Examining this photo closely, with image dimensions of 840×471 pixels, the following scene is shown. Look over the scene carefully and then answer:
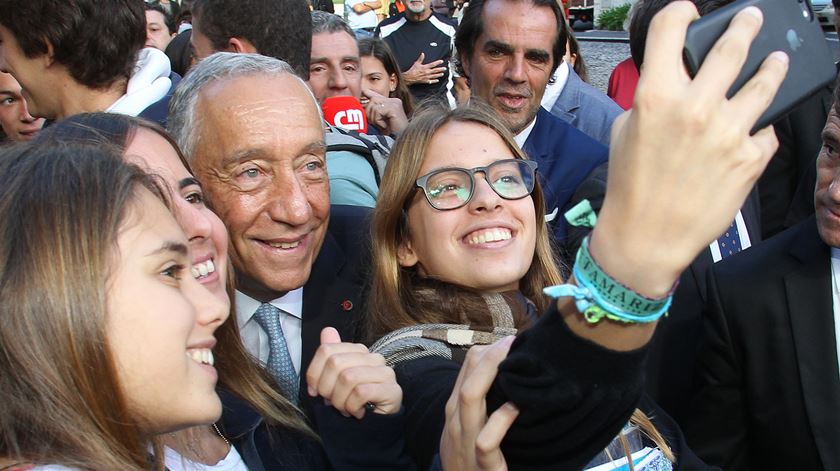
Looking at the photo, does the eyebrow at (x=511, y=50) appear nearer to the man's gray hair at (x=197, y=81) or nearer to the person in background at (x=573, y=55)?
the person in background at (x=573, y=55)

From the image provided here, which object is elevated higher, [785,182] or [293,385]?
[785,182]

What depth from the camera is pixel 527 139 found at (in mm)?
3920

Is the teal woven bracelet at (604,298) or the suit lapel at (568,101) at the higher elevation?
the teal woven bracelet at (604,298)

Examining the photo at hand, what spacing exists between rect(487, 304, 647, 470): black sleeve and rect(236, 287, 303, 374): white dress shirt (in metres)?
1.47

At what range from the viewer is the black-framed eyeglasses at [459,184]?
2.37 metres

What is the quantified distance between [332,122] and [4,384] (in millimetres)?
3185

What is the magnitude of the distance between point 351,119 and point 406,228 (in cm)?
193

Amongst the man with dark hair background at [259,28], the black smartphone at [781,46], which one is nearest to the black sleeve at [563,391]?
the black smartphone at [781,46]

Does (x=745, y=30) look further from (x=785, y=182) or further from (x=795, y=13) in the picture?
(x=785, y=182)

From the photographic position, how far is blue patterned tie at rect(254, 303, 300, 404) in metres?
2.47

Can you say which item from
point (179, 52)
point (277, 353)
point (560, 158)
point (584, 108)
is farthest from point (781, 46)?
point (179, 52)

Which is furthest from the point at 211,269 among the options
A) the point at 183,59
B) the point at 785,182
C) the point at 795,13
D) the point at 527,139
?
the point at 183,59

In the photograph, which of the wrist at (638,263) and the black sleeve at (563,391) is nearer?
the wrist at (638,263)

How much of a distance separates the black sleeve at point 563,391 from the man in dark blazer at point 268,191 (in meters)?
1.31
